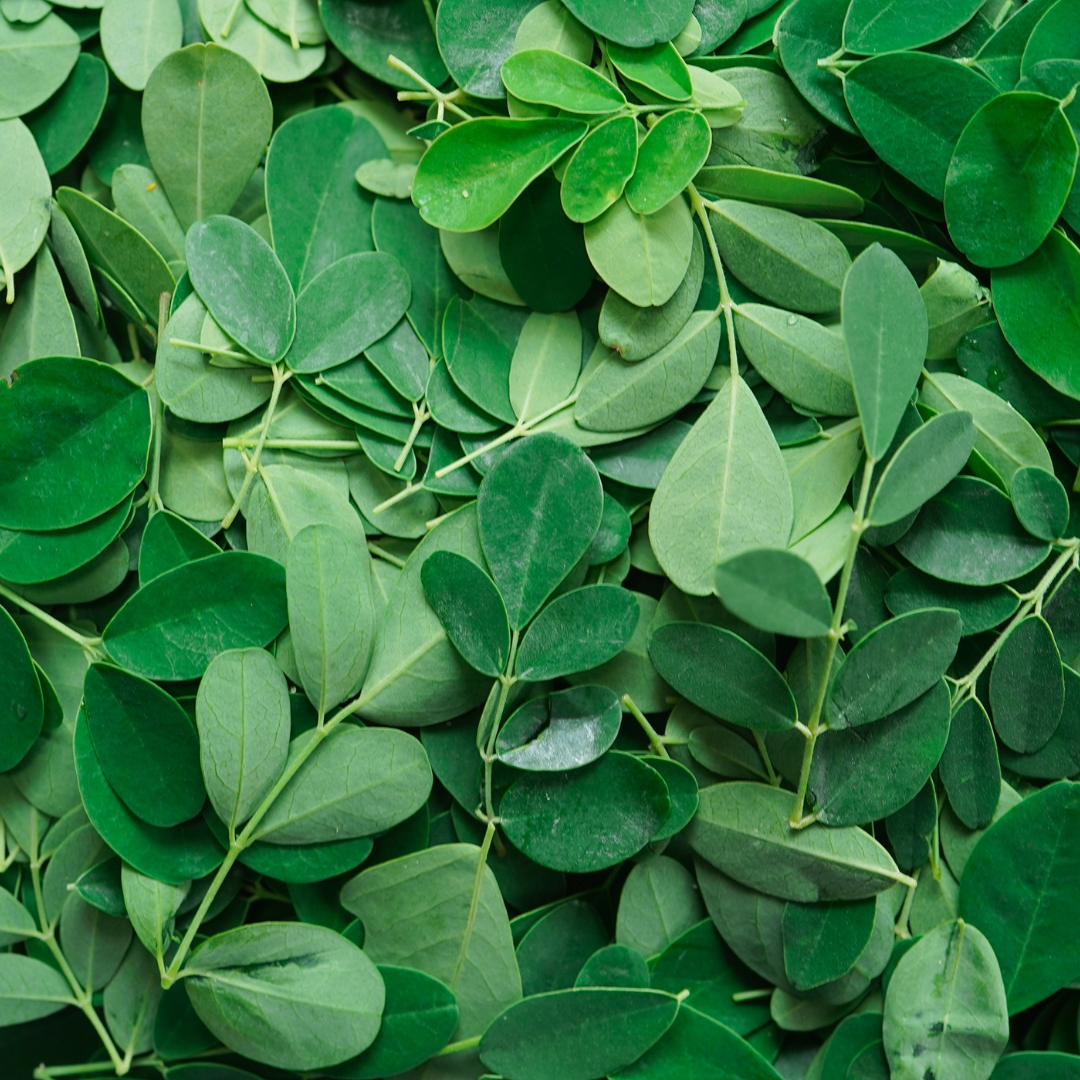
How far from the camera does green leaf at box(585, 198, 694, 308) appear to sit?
0.62 m

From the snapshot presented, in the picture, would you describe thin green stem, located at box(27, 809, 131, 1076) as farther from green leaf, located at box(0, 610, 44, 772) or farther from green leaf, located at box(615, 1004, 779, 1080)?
green leaf, located at box(615, 1004, 779, 1080)

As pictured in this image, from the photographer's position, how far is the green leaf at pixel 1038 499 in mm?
629

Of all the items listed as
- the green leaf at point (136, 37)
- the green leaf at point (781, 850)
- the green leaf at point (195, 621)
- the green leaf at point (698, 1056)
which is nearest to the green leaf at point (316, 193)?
the green leaf at point (136, 37)

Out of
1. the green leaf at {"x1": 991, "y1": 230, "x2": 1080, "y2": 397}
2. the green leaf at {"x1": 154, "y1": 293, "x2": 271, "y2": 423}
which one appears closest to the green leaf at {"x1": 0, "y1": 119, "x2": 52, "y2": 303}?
the green leaf at {"x1": 154, "y1": 293, "x2": 271, "y2": 423}

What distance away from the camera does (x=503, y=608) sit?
62 centimetres

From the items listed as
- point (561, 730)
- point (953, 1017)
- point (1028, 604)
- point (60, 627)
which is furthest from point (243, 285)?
point (953, 1017)

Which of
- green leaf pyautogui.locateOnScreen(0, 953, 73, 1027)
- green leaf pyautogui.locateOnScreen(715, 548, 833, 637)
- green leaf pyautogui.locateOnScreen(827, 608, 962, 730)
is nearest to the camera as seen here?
green leaf pyautogui.locateOnScreen(715, 548, 833, 637)

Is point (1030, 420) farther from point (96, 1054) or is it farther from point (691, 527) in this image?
point (96, 1054)

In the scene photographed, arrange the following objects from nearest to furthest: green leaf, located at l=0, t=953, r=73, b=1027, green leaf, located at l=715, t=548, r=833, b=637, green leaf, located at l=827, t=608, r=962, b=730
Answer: green leaf, located at l=715, t=548, r=833, b=637 → green leaf, located at l=827, t=608, r=962, b=730 → green leaf, located at l=0, t=953, r=73, b=1027

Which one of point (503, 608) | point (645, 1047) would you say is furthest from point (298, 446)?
point (645, 1047)

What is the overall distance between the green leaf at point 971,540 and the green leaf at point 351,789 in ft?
1.18

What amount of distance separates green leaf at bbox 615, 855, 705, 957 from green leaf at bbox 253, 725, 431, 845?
16cm

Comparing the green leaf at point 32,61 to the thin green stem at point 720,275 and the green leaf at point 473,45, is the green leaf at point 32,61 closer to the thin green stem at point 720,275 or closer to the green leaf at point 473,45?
the green leaf at point 473,45

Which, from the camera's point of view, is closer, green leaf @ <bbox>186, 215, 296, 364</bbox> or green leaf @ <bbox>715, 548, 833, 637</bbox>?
green leaf @ <bbox>715, 548, 833, 637</bbox>
